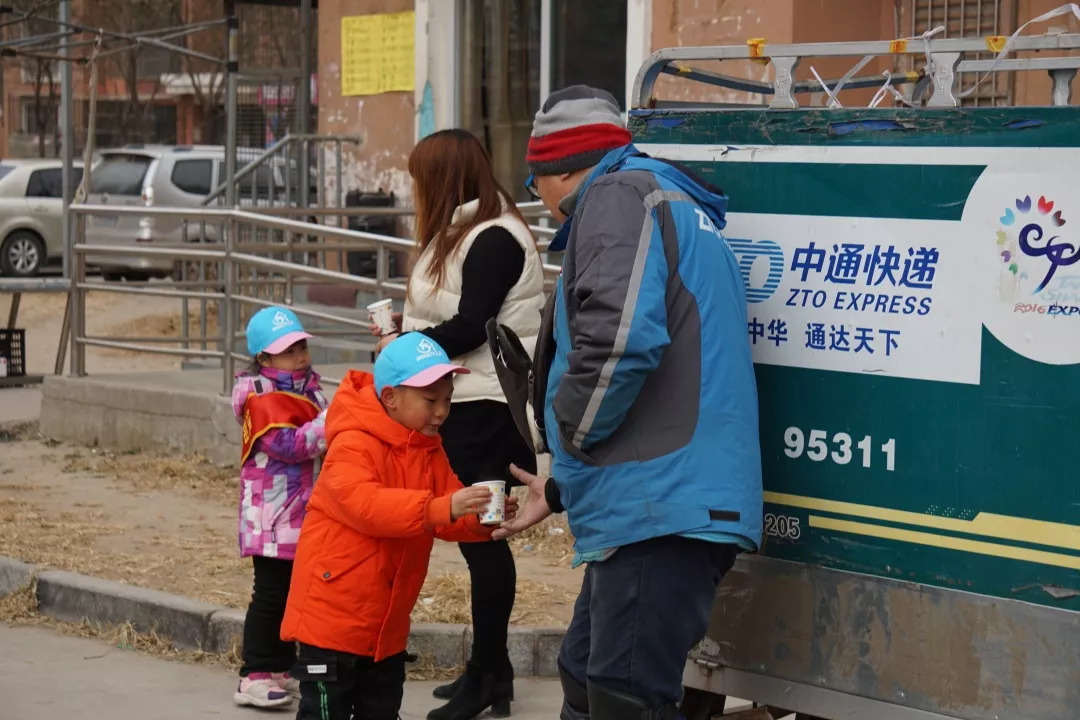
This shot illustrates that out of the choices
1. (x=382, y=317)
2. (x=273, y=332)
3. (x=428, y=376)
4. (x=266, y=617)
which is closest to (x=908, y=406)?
(x=428, y=376)

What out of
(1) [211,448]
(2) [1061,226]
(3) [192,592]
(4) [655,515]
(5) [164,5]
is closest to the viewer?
(2) [1061,226]

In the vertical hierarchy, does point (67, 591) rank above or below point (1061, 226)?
below

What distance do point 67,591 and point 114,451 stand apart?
3.56 meters

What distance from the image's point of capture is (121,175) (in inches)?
912

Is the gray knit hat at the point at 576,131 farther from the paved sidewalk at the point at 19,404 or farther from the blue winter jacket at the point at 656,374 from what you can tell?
the paved sidewalk at the point at 19,404

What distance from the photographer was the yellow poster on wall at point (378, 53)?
1428cm

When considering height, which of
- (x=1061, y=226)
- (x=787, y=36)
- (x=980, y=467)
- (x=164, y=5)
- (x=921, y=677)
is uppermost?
(x=164, y=5)

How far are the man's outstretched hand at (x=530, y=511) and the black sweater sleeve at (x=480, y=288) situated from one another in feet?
3.11

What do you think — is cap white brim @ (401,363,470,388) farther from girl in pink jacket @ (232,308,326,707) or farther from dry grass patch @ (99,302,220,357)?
dry grass patch @ (99,302,220,357)

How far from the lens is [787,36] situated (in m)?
10.6

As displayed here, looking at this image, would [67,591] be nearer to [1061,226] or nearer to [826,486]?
[826,486]

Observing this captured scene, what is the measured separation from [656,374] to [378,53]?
11.5 m

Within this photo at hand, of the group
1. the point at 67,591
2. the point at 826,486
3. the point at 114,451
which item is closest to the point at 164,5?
the point at 114,451

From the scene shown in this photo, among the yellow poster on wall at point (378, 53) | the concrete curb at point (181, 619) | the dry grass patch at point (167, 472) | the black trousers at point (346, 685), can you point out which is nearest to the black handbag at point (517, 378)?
the black trousers at point (346, 685)
